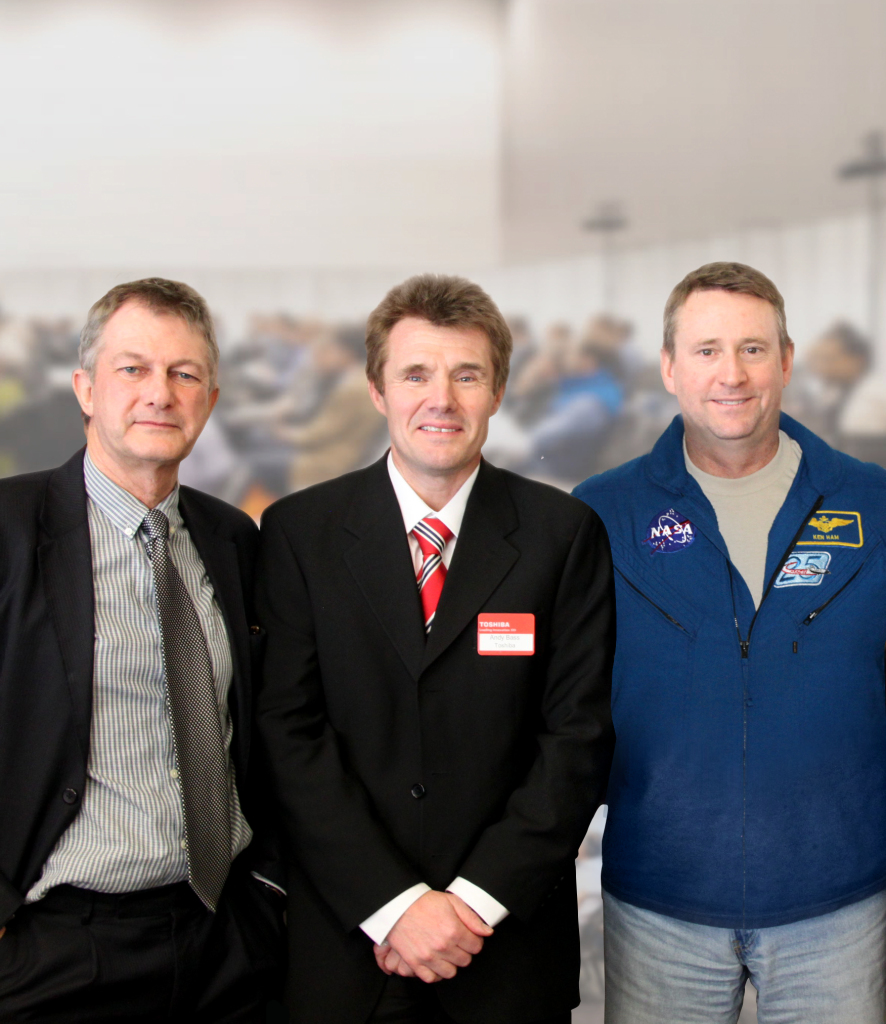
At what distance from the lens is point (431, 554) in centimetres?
206

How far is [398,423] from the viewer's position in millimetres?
2023

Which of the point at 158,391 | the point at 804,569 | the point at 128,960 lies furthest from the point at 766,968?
the point at 158,391

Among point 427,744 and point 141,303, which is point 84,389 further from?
point 427,744

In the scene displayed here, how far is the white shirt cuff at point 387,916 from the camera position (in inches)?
72.9

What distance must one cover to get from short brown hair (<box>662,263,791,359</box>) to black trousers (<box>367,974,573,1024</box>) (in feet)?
4.97

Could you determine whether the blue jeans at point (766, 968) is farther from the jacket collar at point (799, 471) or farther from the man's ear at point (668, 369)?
the man's ear at point (668, 369)

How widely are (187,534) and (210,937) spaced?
81 centimetres

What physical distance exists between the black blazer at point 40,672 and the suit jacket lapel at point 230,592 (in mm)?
265

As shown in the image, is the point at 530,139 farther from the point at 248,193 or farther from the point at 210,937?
the point at 210,937

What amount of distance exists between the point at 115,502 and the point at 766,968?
1.70 meters

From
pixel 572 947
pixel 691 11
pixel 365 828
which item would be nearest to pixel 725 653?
pixel 572 947

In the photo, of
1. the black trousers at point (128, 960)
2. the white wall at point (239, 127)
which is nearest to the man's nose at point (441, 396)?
the black trousers at point (128, 960)

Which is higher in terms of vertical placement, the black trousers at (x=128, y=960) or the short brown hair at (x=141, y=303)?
the short brown hair at (x=141, y=303)

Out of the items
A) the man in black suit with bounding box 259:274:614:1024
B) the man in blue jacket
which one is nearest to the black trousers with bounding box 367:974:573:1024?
the man in black suit with bounding box 259:274:614:1024
